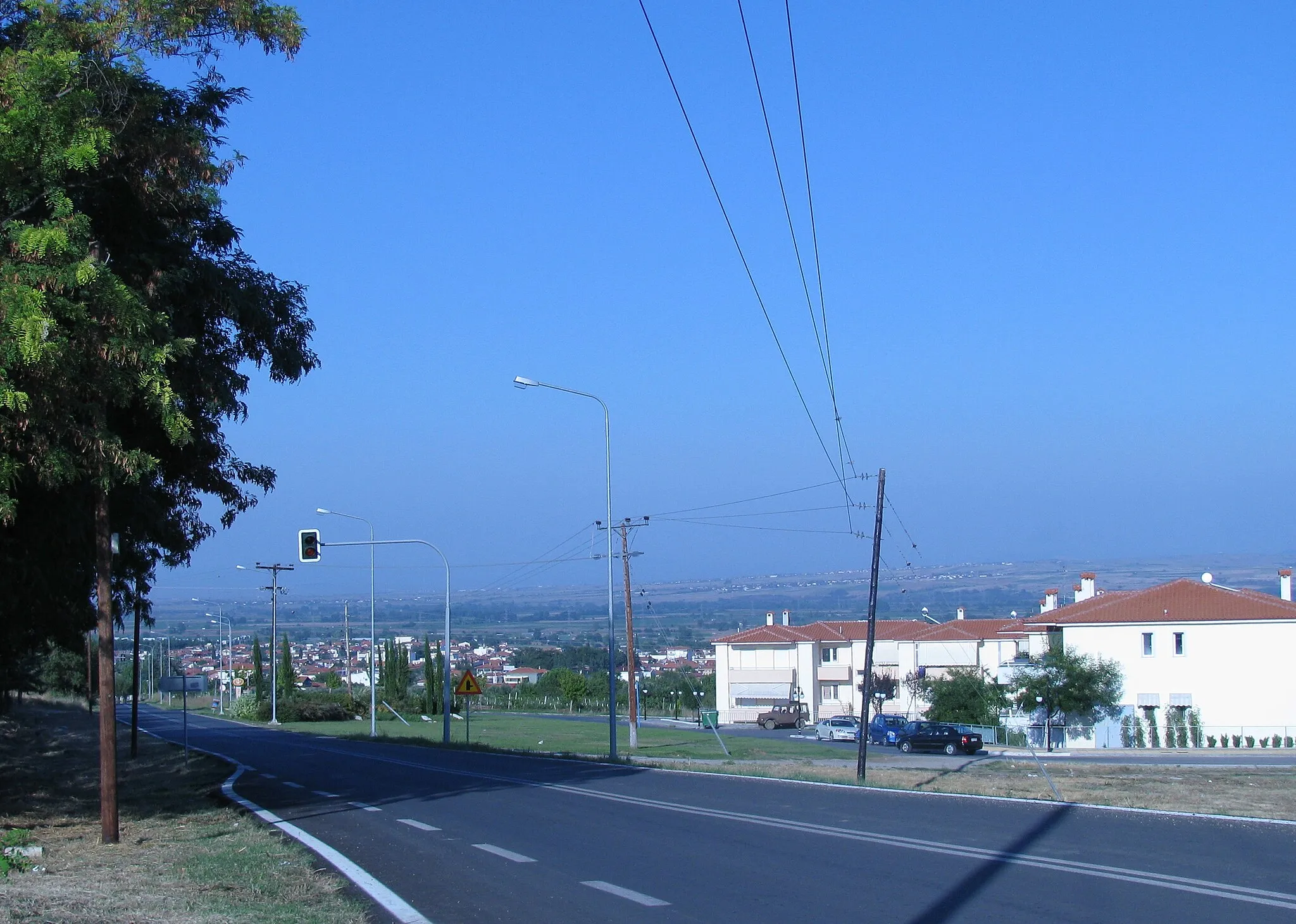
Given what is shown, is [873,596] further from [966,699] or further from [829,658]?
[829,658]

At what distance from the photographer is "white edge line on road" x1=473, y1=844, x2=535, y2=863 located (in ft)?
43.6

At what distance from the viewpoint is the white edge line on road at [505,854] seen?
1329 cm

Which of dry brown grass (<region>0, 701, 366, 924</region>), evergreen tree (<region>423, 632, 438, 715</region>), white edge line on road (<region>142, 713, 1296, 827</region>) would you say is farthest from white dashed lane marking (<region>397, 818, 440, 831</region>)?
evergreen tree (<region>423, 632, 438, 715</region>)

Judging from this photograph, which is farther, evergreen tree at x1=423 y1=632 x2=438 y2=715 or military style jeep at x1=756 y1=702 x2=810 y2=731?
evergreen tree at x1=423 y1=632 x2=438 y2=715

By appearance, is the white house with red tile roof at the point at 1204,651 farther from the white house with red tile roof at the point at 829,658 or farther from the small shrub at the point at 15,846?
the small shrub at the point at 15,846

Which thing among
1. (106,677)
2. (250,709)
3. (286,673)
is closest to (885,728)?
(106,677)

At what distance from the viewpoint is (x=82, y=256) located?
12867 mm

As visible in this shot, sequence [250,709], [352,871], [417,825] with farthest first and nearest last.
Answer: [250,709] < [417,825] < [352,871]

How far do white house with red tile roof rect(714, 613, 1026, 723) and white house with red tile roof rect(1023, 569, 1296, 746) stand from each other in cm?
2717

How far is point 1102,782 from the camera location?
81.1 feet

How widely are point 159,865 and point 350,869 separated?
2.11 m

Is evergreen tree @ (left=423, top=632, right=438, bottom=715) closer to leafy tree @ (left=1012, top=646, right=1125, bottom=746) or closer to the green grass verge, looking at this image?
the green grass verge

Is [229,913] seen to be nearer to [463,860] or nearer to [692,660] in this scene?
[463,860]

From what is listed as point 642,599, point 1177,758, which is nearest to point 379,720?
point 642,599
